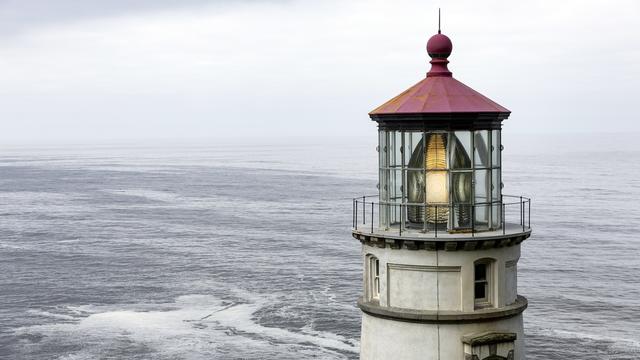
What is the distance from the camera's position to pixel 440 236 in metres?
13.3

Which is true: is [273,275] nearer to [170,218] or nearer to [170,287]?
[170,287]

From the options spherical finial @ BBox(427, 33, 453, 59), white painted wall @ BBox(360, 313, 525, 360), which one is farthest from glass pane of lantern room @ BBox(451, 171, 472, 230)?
spherical finial @ BBox(427, 33, 453, 59)

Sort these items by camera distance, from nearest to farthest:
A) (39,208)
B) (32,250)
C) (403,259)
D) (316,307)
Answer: (403,259), (316,307), (32,250), (39,208)

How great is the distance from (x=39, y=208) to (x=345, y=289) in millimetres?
68628

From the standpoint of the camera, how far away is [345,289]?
58.4 metres

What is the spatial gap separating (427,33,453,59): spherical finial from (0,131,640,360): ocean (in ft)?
99.8

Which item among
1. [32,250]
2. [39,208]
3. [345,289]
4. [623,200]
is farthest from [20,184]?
[345,289]

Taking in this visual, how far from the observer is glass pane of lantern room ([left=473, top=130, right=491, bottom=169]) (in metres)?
13.9

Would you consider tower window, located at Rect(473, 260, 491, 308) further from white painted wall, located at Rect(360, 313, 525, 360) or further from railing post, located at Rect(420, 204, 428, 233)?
railing post, located at Rect(420, 204, 428, 233)

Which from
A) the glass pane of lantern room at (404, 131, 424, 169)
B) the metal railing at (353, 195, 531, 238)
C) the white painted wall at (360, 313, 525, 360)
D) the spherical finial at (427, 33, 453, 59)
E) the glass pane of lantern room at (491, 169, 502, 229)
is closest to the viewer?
the white painted wall at (360, 313, 525, 360)

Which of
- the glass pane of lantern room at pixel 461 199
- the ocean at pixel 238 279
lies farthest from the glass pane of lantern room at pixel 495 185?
the ocean at pixel 238 279

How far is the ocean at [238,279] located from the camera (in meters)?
45.7

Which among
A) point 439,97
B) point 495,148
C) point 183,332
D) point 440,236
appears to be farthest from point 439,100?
point 183,332

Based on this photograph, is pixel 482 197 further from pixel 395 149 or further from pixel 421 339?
pixel 421 339
